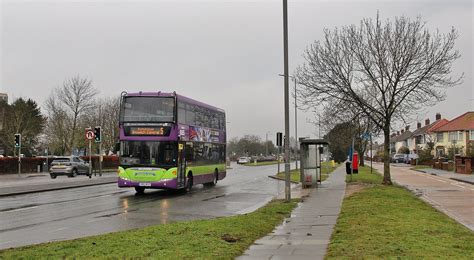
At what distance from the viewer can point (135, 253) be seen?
7.71 meters

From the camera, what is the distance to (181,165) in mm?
21891

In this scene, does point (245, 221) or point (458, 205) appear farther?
point (458, 205)

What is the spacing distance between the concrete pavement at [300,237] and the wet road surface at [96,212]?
2.66 meters

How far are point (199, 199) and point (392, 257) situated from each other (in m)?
13.6

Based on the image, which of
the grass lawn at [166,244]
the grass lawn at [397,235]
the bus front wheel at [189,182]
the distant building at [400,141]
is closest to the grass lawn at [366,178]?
the bus front wheel at [189,182]

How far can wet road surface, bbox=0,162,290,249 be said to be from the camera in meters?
11.5

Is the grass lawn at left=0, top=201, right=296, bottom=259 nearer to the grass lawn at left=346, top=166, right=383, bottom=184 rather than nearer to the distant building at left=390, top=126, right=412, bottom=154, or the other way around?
the grass lawn at left=346, top=166, right=383, bottom=184

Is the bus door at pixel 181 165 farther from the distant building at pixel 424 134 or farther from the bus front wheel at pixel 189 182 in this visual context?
the distant building at pixel 424 134

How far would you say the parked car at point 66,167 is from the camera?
39375 mm

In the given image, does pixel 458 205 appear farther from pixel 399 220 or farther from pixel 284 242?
pixel 284 242

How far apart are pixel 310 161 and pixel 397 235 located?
1677 cm

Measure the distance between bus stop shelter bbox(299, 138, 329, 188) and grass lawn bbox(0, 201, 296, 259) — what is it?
14169 mm

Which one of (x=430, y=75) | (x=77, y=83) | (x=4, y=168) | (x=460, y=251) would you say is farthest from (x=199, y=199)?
(x=77, y=83)

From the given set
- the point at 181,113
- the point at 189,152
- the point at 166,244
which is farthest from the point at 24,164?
the point at 166,244
